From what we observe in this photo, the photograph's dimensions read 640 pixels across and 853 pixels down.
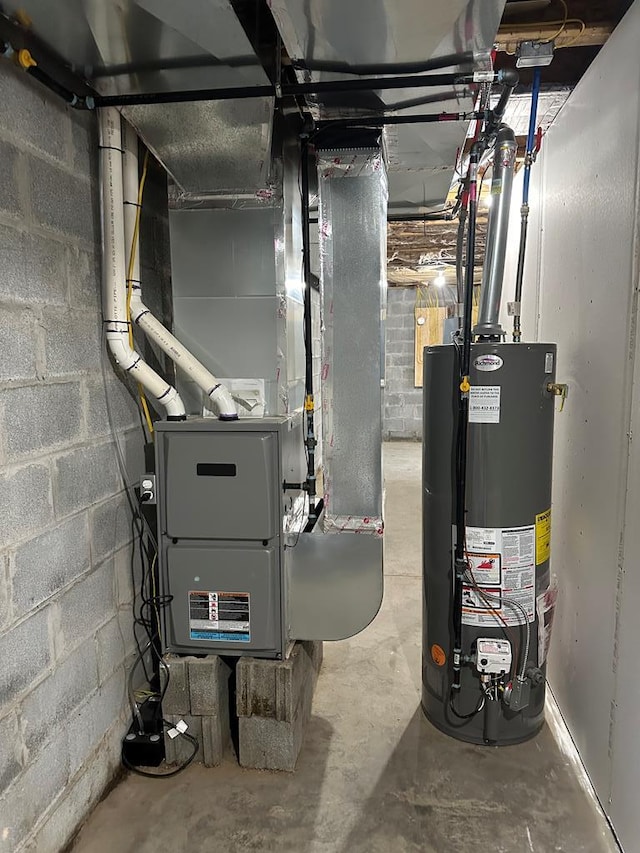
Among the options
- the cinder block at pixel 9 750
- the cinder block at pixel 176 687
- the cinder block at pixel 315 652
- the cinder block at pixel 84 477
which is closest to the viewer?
A: the cinder block at pixel 9 750

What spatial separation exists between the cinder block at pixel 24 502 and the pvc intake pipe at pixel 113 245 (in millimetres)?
474

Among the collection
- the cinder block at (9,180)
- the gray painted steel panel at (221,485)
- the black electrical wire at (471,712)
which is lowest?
the black electrical wire at (471,712)

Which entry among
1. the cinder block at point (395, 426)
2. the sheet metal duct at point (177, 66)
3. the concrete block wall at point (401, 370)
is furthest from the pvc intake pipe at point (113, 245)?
the cinder block at point (395, 426)

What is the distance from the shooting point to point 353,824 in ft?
5.66

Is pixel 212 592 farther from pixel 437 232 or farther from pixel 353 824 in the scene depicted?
pixel 437 232

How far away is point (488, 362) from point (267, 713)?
1370 mm

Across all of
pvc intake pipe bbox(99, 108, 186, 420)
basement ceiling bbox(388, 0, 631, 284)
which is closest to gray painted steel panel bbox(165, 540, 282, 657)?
pvc intake pipe bbox(99, 108, 186, 420)

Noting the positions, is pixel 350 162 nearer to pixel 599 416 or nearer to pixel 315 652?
pixel 599 416

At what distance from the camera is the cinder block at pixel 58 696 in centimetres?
150

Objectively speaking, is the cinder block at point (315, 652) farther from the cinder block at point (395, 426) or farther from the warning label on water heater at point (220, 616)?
the cinder block at point (395, 426)

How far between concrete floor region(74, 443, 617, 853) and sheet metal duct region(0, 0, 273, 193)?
1968 millimetres

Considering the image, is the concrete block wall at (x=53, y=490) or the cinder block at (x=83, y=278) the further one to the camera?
the cinder block at (x=83, y=278)

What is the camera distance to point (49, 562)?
1.58 meters

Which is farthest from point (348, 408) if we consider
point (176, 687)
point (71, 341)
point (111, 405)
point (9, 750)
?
point (9, 750)
